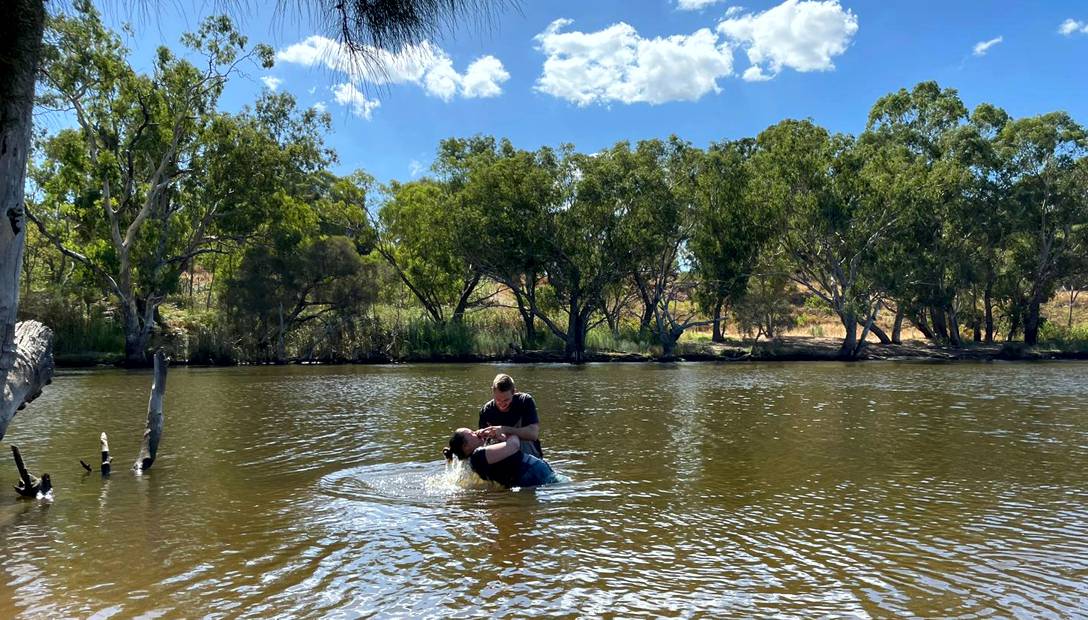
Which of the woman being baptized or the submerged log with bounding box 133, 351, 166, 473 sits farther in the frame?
the submerged log with bounding box 133, 351, 166, 473

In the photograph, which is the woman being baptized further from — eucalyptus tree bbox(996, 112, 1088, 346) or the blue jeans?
eucalyptus tree bbox(996, 112, 1088, 346)

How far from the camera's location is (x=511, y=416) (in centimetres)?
1091

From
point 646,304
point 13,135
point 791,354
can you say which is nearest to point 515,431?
point 13,135

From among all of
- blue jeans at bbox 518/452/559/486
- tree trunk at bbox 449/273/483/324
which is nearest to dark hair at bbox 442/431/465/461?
blue jeans at bbox 518/452/559/486

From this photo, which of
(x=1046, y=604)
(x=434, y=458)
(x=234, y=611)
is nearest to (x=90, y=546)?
(x=234, y=611)

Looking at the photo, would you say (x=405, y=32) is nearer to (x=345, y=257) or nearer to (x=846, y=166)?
(x=345, y=257)

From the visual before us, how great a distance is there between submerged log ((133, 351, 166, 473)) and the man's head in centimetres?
Answer: 532

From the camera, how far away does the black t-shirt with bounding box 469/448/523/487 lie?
10.5 metres

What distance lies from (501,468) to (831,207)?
41897 mm

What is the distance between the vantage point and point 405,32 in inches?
182

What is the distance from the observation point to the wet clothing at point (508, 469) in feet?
34.3

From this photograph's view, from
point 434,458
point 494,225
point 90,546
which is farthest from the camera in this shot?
point 494,225

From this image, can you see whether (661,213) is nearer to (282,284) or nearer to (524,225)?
(524,225)

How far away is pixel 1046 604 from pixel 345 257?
146ft
